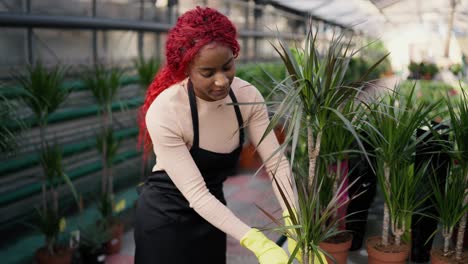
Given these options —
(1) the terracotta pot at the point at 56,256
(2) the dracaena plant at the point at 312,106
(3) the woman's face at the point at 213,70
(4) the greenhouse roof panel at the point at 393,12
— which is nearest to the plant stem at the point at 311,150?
(2) the dracaena plant at the point at 312,106

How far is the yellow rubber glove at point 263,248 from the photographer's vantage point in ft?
3.93

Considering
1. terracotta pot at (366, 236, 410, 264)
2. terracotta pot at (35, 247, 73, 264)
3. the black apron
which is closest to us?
the black apron

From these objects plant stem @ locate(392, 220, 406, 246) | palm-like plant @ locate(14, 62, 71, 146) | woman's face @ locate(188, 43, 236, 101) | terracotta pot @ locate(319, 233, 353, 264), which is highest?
woman's face @ locate(188, 43, 236, 101)

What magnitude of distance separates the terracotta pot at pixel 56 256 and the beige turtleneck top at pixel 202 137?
141cm

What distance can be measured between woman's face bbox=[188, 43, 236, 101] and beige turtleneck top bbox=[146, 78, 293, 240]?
51 mm

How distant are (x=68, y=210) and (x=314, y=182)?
8.73 ft

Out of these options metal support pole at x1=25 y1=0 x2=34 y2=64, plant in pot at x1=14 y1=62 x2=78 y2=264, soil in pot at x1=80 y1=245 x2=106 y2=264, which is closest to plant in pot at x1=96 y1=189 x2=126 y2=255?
soil in pot at x1=80 y1=245 x2=106 y2=264

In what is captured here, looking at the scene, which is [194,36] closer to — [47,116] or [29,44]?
[47,116]

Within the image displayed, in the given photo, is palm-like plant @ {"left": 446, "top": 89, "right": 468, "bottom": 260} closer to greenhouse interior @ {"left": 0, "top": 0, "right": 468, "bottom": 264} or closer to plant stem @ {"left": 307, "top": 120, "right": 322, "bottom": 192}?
greenhouse interior @ {"left": 0, "top": 0, "right": 468, "bottom": 264}

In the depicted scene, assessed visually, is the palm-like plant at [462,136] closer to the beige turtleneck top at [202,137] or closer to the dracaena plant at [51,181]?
the beige turtleneck top at [202,137]

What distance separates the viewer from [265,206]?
144 inches

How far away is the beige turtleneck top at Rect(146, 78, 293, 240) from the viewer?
127 cm

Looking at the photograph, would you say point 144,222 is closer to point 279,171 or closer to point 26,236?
point 279,171

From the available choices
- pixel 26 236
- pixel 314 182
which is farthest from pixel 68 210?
pixel 314 182
